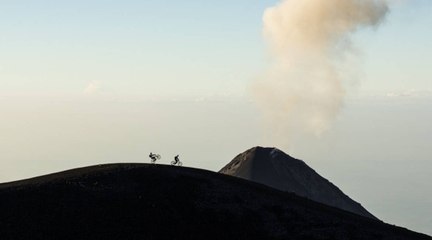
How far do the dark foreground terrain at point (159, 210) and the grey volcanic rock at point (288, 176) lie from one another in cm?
9368

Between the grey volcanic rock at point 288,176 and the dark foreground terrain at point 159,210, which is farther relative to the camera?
the grey volcanic rock at point 288,176

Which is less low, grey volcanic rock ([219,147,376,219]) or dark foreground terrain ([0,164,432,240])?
grey volcanic rock ([219,147,376,219])

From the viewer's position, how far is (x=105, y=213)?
69.1m

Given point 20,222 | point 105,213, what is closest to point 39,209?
point 20,222

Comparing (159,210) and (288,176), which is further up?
(288,176)

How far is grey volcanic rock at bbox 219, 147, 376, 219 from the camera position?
177250 mm

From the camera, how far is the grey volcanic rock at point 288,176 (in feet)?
582

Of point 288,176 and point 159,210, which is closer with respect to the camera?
point 159,210

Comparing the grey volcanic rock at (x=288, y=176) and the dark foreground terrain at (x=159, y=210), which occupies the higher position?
the grey volcanic rock at (x=288, y=176)

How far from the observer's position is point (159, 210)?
71438 millimetres

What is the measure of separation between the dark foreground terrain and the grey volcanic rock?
93682 mm

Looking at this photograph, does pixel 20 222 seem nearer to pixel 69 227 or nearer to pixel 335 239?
pixel 69 227

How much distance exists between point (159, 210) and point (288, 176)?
386 feet

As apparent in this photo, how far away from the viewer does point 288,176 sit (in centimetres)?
18425
